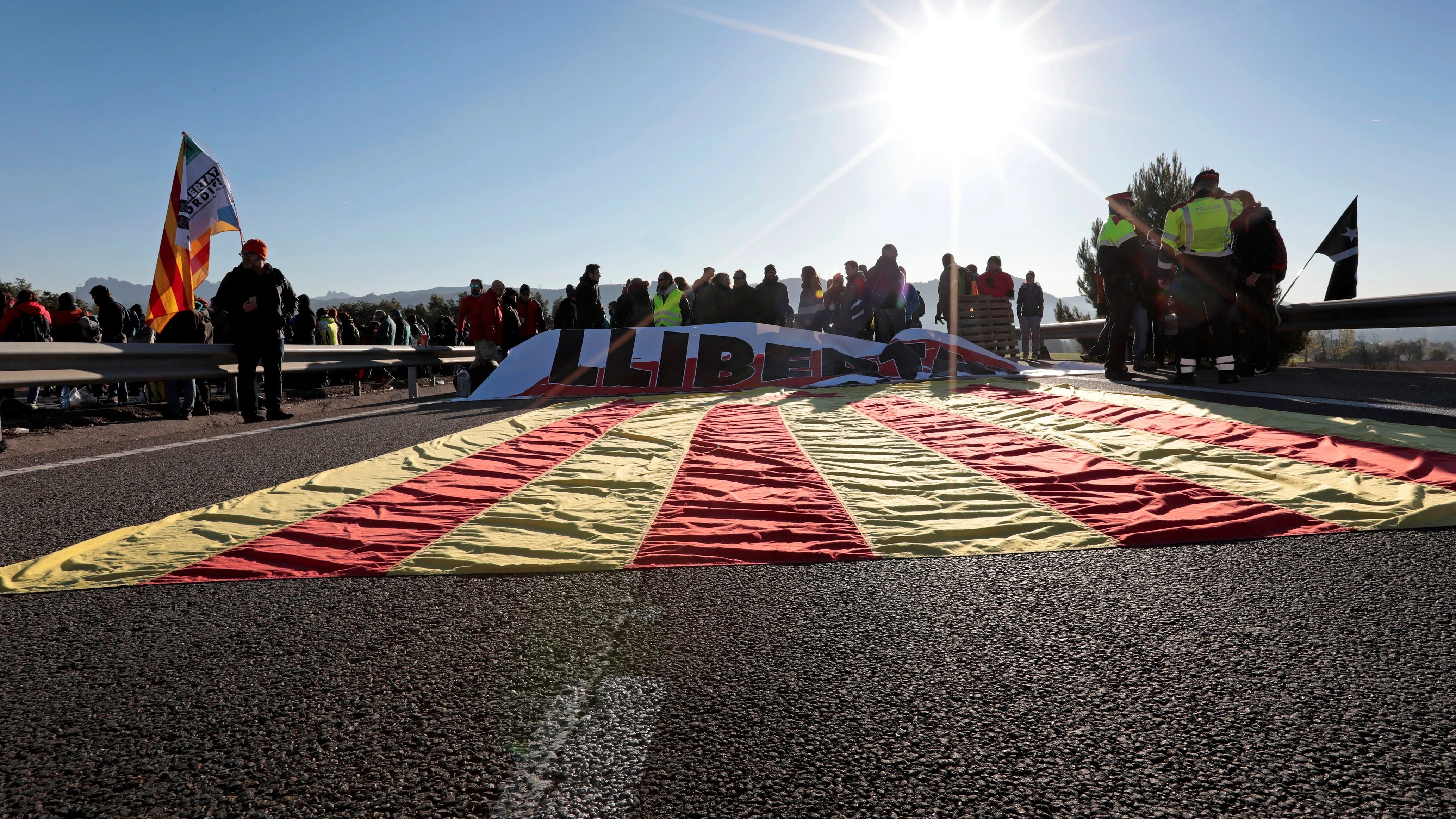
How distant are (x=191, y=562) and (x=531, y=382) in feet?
27.3

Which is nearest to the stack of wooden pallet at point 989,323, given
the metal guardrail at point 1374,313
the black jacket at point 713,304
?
the black jacket at point 713,304

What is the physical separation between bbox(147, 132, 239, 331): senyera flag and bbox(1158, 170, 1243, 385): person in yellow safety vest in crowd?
11.5 metres

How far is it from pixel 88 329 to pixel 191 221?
3.74m

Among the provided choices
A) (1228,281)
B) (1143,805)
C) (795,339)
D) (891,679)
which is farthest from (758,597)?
(795,339)

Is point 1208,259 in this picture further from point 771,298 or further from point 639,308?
point 639,308

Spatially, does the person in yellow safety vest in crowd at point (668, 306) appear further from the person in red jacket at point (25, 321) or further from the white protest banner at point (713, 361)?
the person in red jacket at point (25, 321)

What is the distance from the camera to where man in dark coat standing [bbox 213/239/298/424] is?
811 cm

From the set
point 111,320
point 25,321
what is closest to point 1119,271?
point 111,320

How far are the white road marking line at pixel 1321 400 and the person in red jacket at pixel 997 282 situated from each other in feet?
25.5

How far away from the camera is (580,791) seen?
4.36 ft

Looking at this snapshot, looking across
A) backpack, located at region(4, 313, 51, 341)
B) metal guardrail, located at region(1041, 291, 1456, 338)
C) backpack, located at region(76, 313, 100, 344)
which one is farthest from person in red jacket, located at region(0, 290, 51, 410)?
metal guardrail, located at region(1041, 291, 1456, 338)

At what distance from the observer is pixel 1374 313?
412 inches

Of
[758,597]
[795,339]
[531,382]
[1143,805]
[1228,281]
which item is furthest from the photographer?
[795,339]

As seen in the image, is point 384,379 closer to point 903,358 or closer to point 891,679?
point 903,358
